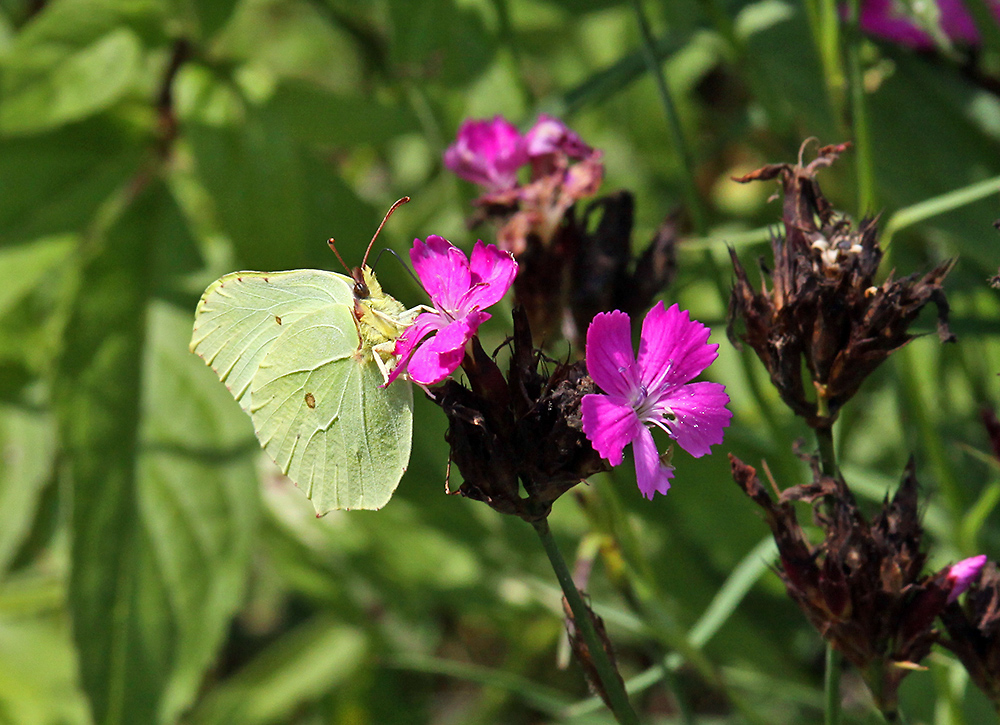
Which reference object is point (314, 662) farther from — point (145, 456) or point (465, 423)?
point (465, 423)

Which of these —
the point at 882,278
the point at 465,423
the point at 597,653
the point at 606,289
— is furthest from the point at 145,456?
the point at 882,278

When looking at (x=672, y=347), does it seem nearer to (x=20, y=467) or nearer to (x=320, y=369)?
(x=320, y=369)

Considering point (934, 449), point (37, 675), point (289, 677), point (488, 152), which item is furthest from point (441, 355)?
point (37, 675)

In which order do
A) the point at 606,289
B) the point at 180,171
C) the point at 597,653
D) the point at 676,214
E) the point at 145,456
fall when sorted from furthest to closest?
the point at 180,171 < the point at 145,456 < the point at 676,214 < the point at 606,289 < the point at 597,653

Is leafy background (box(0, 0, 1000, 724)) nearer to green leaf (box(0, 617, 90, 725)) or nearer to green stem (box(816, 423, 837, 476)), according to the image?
green leaf (box(0, 617, 90, 725))

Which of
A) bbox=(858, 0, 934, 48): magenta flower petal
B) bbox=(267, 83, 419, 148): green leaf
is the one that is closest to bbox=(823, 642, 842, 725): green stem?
bbox=(858, 0, 934, 48): magenta flower petal

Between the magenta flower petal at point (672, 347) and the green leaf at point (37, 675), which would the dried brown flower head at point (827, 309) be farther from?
the green leaf at point (37, 675)

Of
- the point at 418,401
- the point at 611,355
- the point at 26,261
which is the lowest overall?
the point at 418,401
